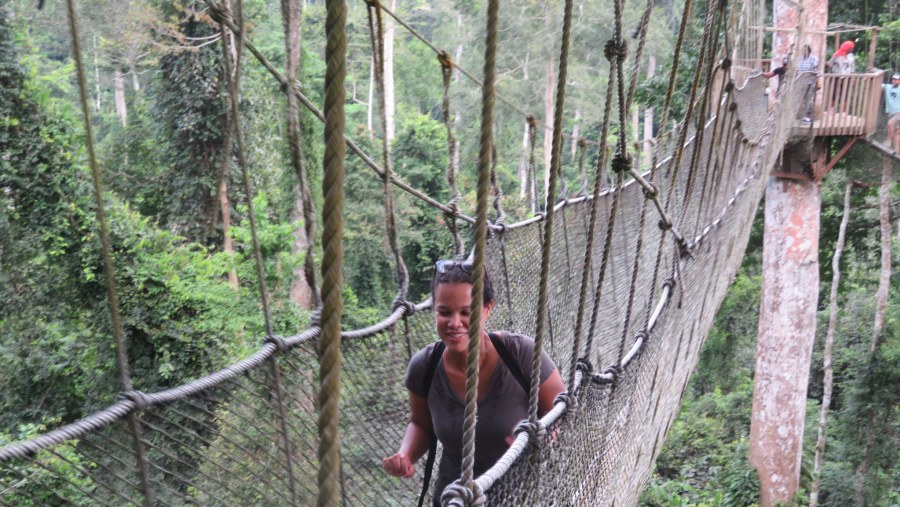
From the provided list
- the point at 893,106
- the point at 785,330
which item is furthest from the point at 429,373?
the point at 893,106

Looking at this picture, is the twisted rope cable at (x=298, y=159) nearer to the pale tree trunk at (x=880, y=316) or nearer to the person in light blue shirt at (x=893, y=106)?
the person in light blue shirt at (x=893, y=106)

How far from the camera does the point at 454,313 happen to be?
3.43ft

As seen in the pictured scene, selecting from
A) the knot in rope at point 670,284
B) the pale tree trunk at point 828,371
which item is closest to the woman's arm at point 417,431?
the knot in rope at point 670,284

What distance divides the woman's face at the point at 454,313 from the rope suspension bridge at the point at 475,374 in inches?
3.8

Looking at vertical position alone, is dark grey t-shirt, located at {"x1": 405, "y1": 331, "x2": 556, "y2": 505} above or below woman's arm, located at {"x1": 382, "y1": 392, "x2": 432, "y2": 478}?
above

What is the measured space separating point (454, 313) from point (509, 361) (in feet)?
0.35

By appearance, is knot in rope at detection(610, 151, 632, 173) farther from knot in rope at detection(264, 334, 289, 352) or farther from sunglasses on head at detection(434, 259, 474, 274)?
knot in rope at detection(264, 334, 289, 352)

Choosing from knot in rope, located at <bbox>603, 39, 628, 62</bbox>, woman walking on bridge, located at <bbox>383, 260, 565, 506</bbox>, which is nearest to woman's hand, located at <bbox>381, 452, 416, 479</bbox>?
woman walking on bridge, located at <bbox>383, 260, 565, 506</bbox>

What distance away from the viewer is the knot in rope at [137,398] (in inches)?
34.5

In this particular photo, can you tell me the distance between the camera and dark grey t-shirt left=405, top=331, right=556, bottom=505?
1.08m

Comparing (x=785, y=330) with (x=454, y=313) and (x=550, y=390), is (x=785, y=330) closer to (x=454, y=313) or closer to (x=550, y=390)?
(x=550, y=390)

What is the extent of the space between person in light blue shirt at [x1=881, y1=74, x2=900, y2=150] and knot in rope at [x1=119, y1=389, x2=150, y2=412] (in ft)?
18.5

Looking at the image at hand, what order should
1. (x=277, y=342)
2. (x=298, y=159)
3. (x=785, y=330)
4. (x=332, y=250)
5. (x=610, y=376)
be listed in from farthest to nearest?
1. (x=785, y=330)
2. (x=610, y=376)
3. (x=277, y=342)
4. (x=298, y=159)
5. (x=332, y=250)

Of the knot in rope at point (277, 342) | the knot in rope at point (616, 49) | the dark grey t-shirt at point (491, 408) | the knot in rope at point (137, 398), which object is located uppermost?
the knot in rope at point (616, 49)
